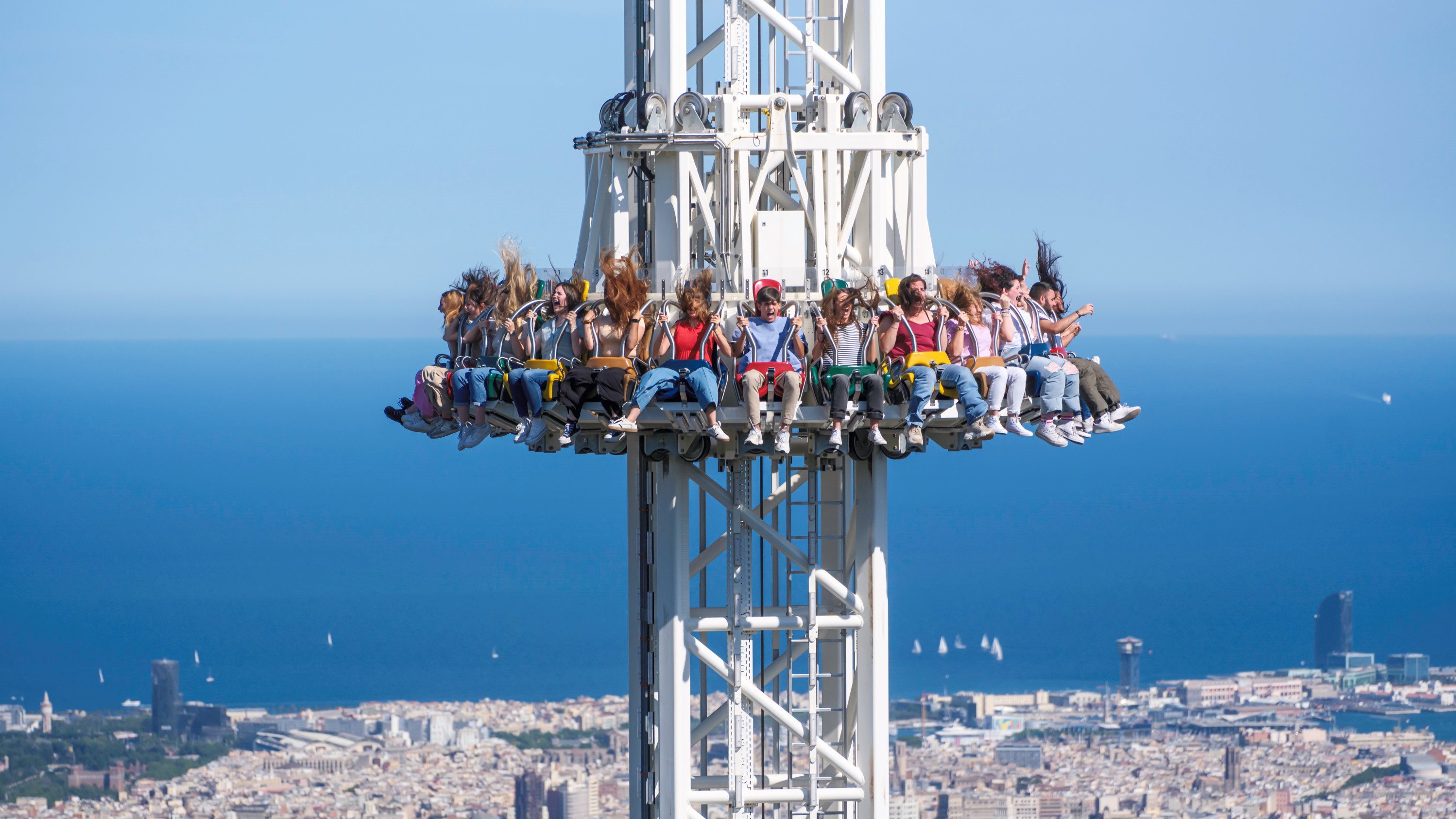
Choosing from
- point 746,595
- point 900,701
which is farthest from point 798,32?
point 900,701

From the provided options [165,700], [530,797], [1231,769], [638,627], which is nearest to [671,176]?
[638,627]

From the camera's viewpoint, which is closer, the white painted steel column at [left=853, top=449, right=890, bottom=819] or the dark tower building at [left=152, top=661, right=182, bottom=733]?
the white painted steel column at [left=853, top=449, right=890, bottom=819]

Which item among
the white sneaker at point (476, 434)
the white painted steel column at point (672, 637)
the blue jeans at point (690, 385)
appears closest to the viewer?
the blue jeans at point (690, 385)

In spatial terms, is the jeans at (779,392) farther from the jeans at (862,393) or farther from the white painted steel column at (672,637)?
the white painted steel column at (672,637)

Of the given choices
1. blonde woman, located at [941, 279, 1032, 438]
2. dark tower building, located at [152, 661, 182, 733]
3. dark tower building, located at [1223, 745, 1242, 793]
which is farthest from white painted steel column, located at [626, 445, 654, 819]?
dark tower building, located at [152, 661, 182, 733]

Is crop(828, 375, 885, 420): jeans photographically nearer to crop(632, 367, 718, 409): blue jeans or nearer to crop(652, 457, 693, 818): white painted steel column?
crop(632, 367, 718, 409): blue jeans

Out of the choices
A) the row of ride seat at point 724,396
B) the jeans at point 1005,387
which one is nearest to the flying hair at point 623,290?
the row of ride seat at point 724,396
